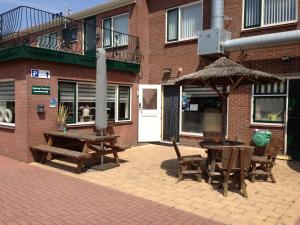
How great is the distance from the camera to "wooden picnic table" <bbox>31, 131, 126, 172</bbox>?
24.8 ft

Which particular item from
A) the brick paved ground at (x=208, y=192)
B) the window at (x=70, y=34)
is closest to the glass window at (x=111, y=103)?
the brick paved ground at (x=208, y=192)

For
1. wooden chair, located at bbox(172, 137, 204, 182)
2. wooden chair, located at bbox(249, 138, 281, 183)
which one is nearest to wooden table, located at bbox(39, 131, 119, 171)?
wooden chair, located at bbox(172, 137, 204, 182)

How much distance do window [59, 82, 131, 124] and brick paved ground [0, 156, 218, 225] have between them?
127 inches

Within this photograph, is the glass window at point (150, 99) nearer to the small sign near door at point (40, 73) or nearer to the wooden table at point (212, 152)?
the small sign near door at point (40, 73)

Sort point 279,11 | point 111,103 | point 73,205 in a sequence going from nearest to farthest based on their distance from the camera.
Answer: point 73,205, point 279,11, point 111,103

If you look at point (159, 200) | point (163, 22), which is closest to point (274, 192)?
point (159, 200)

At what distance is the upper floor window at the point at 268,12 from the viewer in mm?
9297

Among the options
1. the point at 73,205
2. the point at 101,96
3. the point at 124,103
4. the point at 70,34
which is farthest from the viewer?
the point at 70,34

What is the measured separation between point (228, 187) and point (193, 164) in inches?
36.4

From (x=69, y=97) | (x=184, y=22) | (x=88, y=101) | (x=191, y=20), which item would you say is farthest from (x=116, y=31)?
(x=69, y=97)

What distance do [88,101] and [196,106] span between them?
3.89m

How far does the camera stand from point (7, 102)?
9.55 meters

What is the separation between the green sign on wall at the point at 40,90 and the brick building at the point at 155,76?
0.10 m

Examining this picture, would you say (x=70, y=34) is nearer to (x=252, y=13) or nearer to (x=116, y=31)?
(x=116, y=31)
